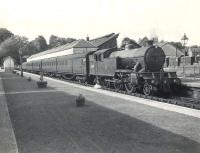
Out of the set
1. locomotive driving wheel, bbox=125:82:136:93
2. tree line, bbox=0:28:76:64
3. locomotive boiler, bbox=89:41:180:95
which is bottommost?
locomotive driving wheel, bbox=125:82:136:93

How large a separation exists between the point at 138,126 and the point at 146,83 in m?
7.72

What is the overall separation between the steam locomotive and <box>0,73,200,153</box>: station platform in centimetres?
269

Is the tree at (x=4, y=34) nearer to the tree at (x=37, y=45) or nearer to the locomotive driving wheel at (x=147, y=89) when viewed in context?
the tree at (x=37, y=45)

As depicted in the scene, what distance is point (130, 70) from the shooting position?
60.6 ft

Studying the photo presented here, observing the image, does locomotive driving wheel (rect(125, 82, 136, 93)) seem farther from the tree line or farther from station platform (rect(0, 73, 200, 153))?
the tree line

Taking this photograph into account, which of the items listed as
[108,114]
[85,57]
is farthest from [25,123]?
[85,57]

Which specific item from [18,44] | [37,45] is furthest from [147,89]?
[37,45]

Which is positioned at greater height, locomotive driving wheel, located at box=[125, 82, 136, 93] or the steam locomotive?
the steam locomotive

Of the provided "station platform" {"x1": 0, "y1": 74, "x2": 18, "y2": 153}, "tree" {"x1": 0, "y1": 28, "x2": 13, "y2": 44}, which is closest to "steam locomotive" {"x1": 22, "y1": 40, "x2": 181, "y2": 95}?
"station platform" {"x1": 0, "y1": 74, "x2": 18, "y2": 153}

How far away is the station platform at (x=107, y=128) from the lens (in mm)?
7512

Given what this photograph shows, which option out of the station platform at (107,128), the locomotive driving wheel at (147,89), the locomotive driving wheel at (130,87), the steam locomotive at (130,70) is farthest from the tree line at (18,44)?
the station platform at (107,128)

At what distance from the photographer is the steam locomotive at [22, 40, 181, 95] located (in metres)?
17.0

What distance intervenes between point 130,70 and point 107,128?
9.30m

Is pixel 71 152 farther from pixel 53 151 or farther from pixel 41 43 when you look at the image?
pixel 41 43
